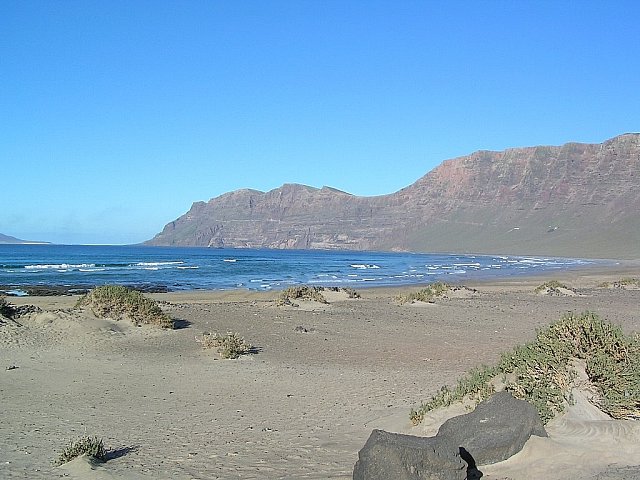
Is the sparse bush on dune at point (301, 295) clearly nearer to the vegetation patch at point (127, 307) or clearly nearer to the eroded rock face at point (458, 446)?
the vegetation patch at point (127, 307)

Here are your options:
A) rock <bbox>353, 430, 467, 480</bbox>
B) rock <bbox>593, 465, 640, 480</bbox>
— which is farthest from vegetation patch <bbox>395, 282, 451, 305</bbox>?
rock <bbox>353, 430, 467, 480</bbox>

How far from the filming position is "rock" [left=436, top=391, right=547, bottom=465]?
229 inches

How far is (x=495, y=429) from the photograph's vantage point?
598cm

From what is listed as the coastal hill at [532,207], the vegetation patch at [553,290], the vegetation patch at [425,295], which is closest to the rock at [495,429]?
the vegetation patch at [425,295]

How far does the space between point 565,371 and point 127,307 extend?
13.0m

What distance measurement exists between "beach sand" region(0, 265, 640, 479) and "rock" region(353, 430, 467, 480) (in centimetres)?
91

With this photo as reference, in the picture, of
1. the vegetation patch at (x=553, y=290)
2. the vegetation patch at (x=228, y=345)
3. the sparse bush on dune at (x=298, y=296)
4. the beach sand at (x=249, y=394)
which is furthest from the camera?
the vegetation patch at (x=553, y=290)

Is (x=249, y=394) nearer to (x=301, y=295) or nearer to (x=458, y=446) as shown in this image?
(x=458, y=446)

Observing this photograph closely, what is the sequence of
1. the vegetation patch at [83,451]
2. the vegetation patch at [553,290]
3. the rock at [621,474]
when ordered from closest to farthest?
the rock at [621,474]
the vegetation patch at [83,451]
the vegetation patch at [553,290]

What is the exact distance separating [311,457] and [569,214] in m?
156

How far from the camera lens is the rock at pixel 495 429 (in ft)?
19.1

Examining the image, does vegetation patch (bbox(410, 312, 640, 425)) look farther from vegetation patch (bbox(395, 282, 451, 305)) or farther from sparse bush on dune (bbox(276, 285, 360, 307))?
vegetation patch (bbox(395, 282, 451, 305))

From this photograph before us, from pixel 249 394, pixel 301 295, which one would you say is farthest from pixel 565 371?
pixel 301 295

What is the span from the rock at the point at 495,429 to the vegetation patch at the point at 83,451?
3.59 m
